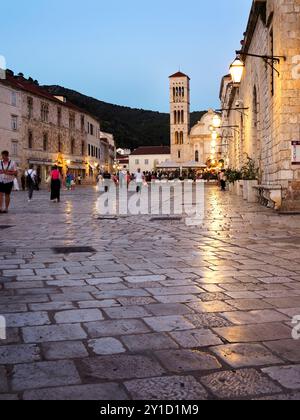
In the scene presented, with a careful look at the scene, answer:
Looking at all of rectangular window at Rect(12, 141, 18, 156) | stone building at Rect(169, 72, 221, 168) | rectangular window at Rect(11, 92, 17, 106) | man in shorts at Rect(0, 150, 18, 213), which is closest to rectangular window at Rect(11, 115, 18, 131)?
rectangular window at Rect(11, 92, 17, 106)

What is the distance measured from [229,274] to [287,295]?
1.13 meters

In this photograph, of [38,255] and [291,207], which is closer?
[38,255]

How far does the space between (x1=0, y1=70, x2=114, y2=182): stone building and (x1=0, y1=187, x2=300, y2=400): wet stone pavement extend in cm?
4036

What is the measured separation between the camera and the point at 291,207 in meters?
14.3

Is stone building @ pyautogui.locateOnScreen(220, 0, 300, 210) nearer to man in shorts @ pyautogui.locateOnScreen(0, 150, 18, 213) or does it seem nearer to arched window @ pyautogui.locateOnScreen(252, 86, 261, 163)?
arched window @ pyautogui.locateOnScreen(252, 86, 261, 163)

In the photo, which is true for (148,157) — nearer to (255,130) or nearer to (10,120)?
(10,120)

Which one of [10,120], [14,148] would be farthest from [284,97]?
[14,148]

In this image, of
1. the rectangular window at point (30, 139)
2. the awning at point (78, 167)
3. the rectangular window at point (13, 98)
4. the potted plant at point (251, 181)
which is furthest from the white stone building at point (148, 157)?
the potted plant at point (251, 181)

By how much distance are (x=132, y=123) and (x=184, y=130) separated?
6732cm

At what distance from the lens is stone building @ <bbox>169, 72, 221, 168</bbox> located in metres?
107

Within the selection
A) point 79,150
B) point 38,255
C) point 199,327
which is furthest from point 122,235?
point 79,150

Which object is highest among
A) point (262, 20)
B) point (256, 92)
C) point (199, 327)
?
point (262, 20)

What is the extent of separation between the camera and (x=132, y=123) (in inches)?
6959
